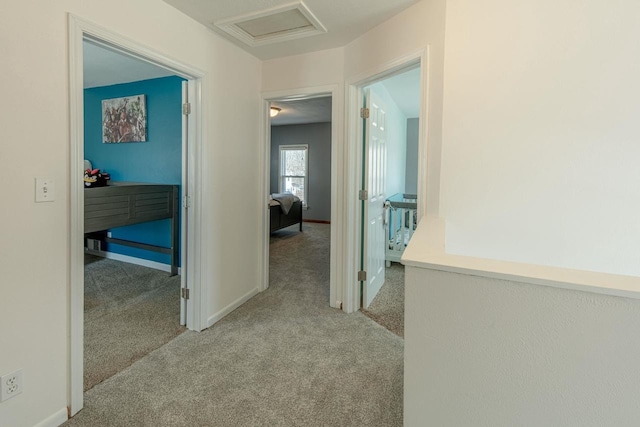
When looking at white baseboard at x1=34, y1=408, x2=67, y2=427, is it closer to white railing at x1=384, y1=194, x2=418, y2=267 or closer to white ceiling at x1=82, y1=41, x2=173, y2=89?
white ceiling at x1=82, y1=41, x2=173, y2=89

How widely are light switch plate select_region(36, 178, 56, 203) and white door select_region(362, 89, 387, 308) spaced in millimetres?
2027

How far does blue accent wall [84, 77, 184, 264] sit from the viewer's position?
3670 millimetres

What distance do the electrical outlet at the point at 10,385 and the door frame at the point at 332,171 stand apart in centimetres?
195

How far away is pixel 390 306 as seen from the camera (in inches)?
113

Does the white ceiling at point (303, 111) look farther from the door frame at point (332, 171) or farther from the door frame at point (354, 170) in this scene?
the door frame at point (354, 170)

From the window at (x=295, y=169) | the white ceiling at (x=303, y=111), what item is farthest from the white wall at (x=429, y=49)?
the window at (x=295, y=169)

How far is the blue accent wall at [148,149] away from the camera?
3.67 m

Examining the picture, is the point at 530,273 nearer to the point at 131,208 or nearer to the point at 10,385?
the point at 10,385

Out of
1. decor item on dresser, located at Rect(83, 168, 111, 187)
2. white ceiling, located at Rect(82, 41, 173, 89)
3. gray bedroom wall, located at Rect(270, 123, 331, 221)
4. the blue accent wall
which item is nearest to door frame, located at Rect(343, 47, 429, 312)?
white ceiling, located at Rect(82, 41, 173, 89)

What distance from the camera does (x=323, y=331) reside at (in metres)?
2.44

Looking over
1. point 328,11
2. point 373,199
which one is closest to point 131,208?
point 373,199

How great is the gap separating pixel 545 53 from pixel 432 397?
184cm

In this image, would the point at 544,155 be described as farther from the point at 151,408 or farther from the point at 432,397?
the point at 151,408

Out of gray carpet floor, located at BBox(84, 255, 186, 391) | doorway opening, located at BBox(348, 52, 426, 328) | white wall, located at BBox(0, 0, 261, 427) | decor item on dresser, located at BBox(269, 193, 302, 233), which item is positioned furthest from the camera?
decor item on dresser, located at BBox(269, 193, 302, 233)
